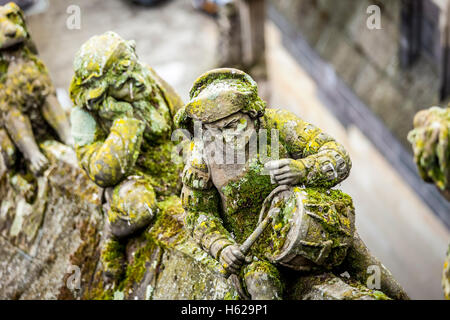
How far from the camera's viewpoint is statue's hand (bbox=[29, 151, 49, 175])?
297 inches

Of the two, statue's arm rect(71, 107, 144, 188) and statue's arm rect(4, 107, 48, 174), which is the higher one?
statue's arm rect(71, 107, 144, 188)

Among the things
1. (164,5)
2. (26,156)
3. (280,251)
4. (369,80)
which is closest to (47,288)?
(26,156)

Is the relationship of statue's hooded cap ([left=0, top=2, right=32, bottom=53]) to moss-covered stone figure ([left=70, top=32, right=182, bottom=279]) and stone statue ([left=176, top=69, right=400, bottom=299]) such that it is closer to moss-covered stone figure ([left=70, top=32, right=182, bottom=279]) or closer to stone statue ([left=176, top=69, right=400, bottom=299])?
moss-covered stone figure ([left=70, top=32, right=182, bottom=279])

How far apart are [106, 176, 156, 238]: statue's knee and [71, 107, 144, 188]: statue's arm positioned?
0.33 feet

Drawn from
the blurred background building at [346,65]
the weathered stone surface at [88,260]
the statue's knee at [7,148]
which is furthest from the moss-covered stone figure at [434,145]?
the blurred background building at [346,65]

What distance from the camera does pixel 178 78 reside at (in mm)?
15961

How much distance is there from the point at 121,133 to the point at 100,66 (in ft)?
1.77

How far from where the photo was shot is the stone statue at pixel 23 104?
7.25 meters

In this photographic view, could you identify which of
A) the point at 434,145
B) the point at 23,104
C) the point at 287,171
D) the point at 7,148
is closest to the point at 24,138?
the point at 7,148

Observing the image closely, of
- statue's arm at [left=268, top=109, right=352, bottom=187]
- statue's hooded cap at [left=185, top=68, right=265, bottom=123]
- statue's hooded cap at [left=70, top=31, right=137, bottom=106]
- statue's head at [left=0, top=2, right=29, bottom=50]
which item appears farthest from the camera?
statue's head at [left=0, top=2, right=29, bottom=50]

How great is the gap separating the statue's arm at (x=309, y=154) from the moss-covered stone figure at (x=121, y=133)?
1369mm

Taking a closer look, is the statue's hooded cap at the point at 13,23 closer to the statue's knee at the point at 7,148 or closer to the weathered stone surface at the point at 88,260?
the statue's knee at the point at 7,148

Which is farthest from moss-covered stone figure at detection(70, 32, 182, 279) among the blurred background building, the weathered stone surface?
the blurred background building

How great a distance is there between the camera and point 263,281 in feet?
16.2
